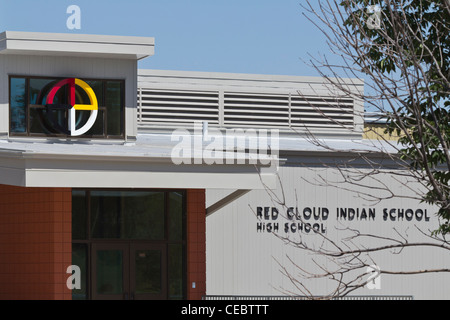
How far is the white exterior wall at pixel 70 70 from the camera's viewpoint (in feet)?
84.3

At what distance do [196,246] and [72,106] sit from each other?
18.2 ft

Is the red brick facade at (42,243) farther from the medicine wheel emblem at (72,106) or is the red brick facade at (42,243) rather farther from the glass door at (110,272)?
the medicine wheel emblem at (72,106)

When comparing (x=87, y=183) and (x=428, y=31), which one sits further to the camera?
(x=87, y=183)

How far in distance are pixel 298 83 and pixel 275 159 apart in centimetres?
1372

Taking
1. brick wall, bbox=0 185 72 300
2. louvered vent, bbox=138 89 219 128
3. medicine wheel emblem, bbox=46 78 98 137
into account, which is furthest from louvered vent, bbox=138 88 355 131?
brick wall, bbox=0 185 72 300

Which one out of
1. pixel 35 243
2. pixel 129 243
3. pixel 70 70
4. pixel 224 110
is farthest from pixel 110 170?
pixel 224 110

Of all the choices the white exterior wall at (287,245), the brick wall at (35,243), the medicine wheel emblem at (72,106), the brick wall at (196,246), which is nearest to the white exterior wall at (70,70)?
the medicine wheel emblem at (72,106)

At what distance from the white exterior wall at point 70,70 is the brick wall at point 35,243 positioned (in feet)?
7.81

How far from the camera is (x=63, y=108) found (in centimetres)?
2572

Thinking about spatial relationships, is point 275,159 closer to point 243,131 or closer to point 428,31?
point 428,31

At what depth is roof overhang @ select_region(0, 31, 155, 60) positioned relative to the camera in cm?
2570

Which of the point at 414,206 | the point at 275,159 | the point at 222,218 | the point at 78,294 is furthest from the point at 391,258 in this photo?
the point at 78,294

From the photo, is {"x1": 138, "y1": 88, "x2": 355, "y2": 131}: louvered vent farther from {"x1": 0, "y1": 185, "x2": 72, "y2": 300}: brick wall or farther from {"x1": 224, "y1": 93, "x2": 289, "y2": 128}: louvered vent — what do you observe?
{"x1": 0, "y1": 185, "x2": 72, "y2": 300}: brick wall

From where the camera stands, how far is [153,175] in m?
21.9
